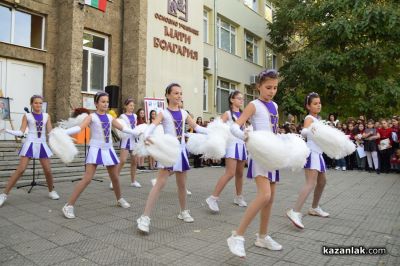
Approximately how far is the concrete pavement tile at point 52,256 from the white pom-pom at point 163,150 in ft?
4.78

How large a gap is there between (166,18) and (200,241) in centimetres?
1448

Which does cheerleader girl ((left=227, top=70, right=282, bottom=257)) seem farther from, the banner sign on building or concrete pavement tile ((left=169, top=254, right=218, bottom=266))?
the banner sign on building

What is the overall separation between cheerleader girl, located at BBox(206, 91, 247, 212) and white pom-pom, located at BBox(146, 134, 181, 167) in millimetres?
1671

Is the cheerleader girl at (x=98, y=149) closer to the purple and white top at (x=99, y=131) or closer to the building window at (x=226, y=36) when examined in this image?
the purple and white top at (x=99, y=131)

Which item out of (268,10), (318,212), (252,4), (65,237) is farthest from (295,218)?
(268,10)

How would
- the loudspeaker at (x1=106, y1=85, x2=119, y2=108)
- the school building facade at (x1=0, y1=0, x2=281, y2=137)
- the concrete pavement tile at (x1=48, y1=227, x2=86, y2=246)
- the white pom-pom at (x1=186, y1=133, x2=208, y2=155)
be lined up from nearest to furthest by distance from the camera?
the concrete pavement tile at (x1=48, y1=227, x2=86, y2=246), the white pom-pom at (x1=186, y1=133, x2=208, y2=155), the loudspeaker at (x1=106, y1=85, x2=119, y2=108), the school building facade at (x1=0, y1=0, x2=281, y2=137)

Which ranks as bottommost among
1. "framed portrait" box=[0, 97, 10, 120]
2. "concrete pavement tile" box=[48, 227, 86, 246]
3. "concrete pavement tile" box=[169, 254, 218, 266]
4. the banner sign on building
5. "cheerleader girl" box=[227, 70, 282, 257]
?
"concrete pavement tile" box=[169, 254, 218, 266]

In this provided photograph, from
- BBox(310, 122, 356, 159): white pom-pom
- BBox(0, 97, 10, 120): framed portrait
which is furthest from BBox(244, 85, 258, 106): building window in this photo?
BBox(310, 122, 356, 159): white pom-pom

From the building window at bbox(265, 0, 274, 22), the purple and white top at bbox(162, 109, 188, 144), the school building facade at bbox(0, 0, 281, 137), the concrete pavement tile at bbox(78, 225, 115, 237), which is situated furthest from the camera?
the building window at bbox(265, 0, 274, 22)

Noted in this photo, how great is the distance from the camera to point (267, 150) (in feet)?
11.9

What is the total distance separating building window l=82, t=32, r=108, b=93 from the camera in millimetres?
14984

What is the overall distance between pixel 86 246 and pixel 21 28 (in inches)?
454

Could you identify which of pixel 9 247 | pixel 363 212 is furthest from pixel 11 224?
pixel 363 212

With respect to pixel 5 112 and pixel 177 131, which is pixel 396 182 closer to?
pixel 177 131
